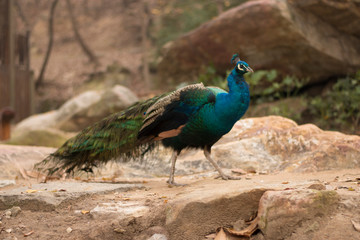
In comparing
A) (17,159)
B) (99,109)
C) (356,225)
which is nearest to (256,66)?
(99,109)

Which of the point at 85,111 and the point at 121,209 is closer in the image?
the point at 121,209

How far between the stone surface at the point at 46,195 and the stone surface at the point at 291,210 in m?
1.66

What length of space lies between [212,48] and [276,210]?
267 inches

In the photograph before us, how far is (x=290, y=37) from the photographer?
837 centimetres

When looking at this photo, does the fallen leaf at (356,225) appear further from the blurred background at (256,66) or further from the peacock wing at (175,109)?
the blurred background at (256,66)

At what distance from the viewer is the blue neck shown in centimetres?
401

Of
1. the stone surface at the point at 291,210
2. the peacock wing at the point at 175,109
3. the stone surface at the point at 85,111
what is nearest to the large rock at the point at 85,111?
the stone surface at the point at 85,111

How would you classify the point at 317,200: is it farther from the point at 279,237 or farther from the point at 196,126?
the point at 196,126

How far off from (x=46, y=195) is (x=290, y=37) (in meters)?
6.22

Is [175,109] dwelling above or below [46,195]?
above

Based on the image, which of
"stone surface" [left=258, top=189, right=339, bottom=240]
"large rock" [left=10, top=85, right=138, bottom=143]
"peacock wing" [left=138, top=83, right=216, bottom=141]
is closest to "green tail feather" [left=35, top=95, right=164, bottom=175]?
"peacock wing" [left=138, top=83, right=216, bottom=141]

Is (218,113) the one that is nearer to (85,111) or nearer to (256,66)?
(256,66)

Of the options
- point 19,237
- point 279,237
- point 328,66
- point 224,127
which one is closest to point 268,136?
point 224,127

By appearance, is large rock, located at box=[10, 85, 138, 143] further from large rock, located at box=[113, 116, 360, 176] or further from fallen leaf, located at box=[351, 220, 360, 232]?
fallen leaf, located at box=[351, 220, 360, 232]
